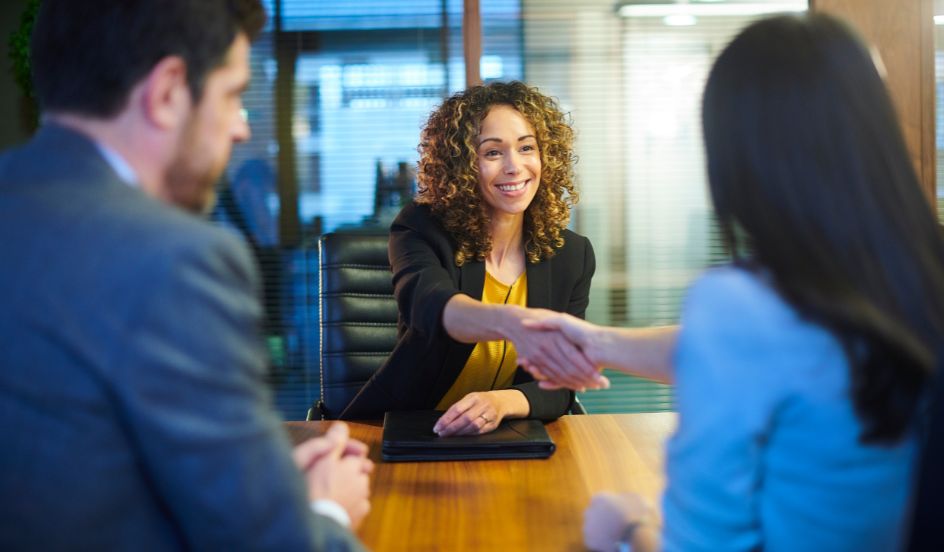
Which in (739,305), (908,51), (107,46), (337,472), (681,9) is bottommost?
(337,472)

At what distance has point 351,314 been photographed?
2422 mm

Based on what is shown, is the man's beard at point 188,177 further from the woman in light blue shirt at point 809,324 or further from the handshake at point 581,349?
the handshake at point 581,349

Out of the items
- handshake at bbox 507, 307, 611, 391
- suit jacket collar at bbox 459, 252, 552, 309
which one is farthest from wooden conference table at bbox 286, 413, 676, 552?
suit jacket collar at bbox 459, 252, 552, 309

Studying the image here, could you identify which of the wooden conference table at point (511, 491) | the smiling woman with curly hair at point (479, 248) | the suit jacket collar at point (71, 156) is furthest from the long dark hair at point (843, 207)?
the smiling woman with curly hair at point (479, 248)

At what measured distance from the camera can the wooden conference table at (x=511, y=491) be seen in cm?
121

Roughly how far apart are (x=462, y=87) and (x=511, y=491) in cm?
271

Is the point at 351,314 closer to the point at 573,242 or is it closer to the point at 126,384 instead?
the point at 573,242

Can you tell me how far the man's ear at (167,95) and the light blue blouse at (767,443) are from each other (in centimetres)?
57

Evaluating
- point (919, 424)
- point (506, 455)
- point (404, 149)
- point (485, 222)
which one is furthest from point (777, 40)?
point (404, 149)

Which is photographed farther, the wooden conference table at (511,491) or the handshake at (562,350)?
the handshake at (562,350)

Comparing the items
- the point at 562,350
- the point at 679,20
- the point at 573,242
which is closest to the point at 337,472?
the point at 562,350

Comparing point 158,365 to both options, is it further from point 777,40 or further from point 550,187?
point 550,187

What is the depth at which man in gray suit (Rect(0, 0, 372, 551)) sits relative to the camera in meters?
0.73

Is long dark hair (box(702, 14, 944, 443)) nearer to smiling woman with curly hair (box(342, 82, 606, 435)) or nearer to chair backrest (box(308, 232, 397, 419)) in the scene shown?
smiling woman with curly hair (box(342, 82, 606, 435))
